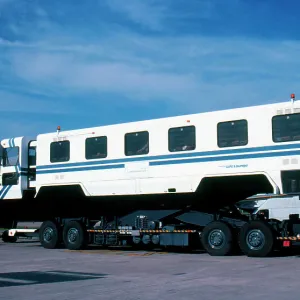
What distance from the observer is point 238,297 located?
9633mm

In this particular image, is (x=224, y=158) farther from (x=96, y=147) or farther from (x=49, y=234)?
(x=49, y=234)

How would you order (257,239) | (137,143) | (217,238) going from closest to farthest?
(257,239) < (217,238) < (137,143)

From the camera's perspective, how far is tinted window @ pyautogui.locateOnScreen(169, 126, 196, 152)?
57.8 ft

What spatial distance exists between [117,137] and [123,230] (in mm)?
3191

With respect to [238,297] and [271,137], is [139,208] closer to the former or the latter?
[271,137]

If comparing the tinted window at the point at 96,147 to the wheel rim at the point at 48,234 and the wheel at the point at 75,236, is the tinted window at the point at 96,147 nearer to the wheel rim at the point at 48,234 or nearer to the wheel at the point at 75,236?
the wheel at the point at 75,236

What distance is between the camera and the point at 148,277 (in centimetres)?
1247

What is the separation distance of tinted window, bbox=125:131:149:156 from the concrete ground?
3.37 m

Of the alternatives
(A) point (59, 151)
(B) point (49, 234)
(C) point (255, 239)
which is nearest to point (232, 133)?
(C) point (255, 239)

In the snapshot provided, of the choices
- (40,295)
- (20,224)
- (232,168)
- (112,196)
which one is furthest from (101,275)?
(20,224)

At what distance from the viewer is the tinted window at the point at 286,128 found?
15.9m

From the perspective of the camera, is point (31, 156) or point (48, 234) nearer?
point (48, 234)

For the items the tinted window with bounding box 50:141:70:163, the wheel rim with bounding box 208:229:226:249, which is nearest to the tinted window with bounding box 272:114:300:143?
the wheel rim with bounding box 208:229:226:249

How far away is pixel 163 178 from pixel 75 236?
183 inches
